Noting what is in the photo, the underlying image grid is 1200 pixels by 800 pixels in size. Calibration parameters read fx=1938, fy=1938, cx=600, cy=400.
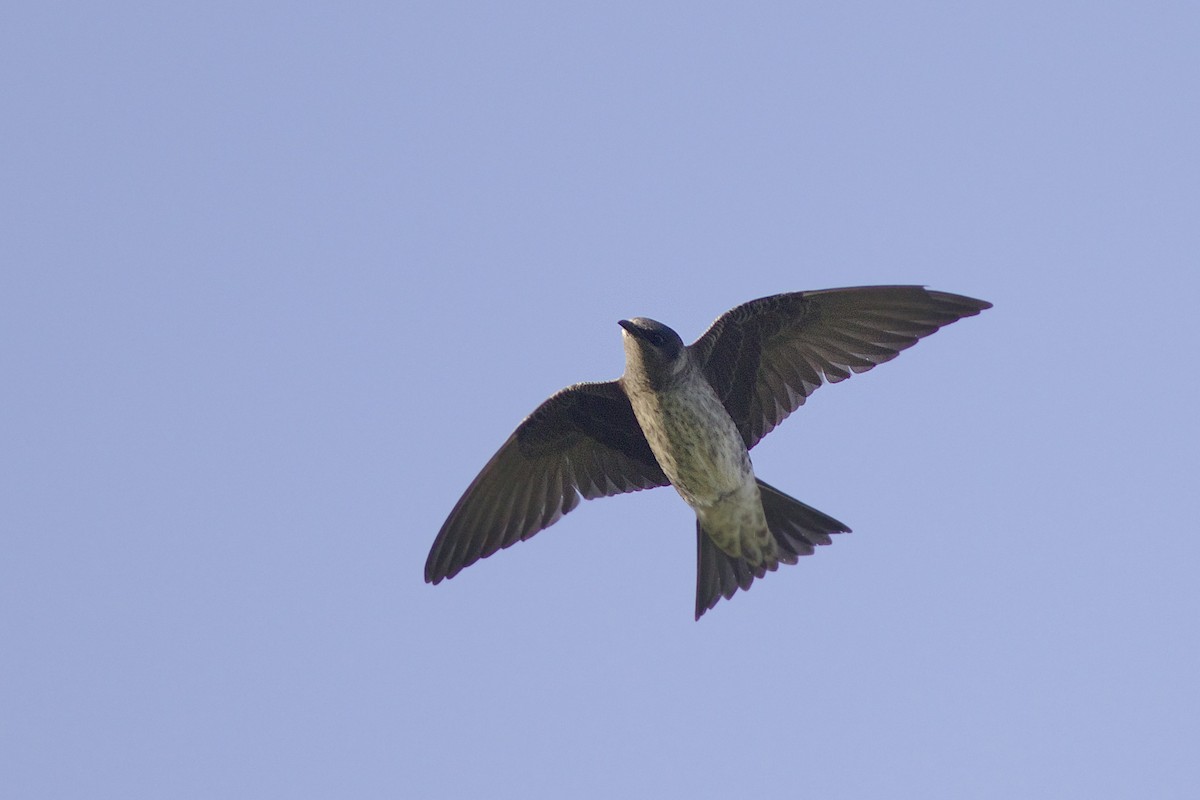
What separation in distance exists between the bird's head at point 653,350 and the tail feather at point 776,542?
44.3 inches

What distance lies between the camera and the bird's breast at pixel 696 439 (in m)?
11.2

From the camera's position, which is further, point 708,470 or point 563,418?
point 563,418

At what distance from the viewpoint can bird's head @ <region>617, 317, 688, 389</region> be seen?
36.5 ft

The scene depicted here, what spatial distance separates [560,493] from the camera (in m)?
12.5

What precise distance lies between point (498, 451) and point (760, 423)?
170 centimetres

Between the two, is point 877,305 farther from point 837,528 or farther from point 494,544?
point 494,544

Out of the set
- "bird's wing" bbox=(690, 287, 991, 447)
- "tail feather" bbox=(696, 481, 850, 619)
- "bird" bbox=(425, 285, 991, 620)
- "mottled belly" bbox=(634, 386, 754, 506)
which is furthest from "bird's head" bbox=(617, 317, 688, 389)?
"tail feather" bbox=(696, 481, 850, 619)

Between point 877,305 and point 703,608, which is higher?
point 877,305

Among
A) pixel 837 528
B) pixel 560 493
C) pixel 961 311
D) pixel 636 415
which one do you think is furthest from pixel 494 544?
pixel 961 311

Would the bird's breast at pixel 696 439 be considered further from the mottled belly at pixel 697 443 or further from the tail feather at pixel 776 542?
the tail feather at pixel 776 542

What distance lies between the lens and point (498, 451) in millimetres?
12375

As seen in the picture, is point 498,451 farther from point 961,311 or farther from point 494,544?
point 961,311

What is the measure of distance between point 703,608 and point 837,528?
3.15ft

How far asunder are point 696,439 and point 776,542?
109cm
